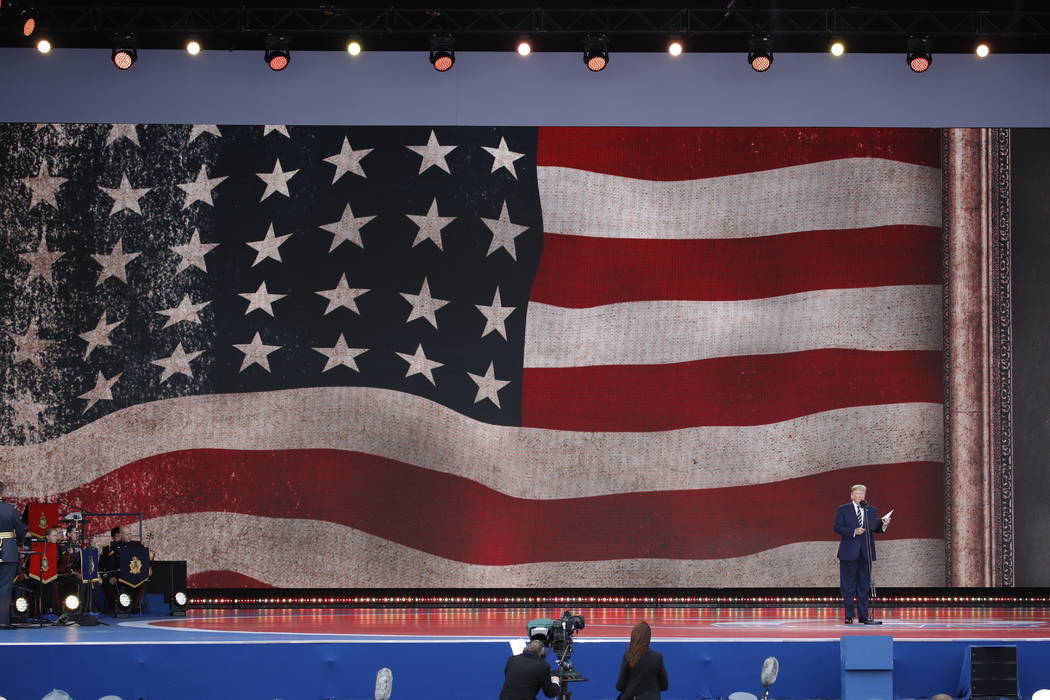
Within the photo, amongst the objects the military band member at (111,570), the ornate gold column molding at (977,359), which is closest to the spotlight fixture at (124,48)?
the military band member at (111,570)

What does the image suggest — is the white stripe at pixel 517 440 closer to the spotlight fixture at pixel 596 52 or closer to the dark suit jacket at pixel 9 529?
the dark suit jacket at pixel 9 529

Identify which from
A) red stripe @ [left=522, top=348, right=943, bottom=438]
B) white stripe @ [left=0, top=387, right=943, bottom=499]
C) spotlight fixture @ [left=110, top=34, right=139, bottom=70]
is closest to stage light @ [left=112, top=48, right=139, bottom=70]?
spotlight fixture @ [left=110, top=34, right=139, bottom=70]

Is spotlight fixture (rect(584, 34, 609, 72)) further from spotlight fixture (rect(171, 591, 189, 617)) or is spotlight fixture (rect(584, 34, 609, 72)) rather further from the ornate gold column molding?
spotlight fixture (rect(171, 591, 189, 617))

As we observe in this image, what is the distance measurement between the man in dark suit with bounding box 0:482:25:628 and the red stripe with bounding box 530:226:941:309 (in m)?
6.31

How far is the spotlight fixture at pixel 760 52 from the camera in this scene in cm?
1370

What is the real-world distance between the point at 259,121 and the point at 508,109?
9.63 ft

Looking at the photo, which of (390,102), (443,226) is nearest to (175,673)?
(443,226)

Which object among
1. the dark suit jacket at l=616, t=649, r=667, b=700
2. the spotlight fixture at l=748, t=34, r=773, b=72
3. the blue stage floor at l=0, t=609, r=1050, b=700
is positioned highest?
the spotlight fixture at l=748, t=34, r=773, b=72

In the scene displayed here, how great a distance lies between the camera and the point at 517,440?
47.4ft

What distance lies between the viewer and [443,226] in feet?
48.1

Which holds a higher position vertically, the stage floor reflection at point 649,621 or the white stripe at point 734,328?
the white stripe at point 734,328

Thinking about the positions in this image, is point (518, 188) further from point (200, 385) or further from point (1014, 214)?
point (1014, 214)

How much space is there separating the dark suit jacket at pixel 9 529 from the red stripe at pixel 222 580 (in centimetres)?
336

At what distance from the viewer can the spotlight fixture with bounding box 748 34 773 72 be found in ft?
45.0
